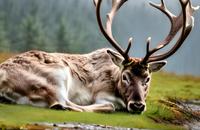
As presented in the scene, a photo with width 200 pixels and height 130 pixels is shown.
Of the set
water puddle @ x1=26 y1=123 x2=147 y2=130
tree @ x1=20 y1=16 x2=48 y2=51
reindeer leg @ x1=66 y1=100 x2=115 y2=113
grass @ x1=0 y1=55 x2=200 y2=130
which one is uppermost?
tree @ x1=20 y1=16 x2=48 y2=51

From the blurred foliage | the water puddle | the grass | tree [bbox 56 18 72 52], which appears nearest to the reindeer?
the grass

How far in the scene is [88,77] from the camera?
55.6 ft

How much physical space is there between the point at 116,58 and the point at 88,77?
2.92 feet

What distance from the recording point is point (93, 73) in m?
17.0

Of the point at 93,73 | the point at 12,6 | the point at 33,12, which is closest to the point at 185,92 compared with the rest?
the point at 93,73

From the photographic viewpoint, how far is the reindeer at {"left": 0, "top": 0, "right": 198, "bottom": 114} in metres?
15.2

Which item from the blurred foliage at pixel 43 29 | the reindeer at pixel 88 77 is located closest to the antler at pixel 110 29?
the reindeer at pixel 88 77

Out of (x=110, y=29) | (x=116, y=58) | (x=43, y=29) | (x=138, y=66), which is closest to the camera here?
(x=138, y=66)

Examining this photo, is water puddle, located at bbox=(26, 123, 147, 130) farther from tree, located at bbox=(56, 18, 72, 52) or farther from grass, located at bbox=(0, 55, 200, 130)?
tree, located at bbox=(56, 18, 72, 52)

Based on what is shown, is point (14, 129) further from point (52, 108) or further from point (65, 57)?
point (65, 57)

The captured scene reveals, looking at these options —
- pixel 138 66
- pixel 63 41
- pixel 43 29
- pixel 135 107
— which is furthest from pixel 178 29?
pixel 43 29

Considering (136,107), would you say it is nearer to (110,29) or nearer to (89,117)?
(89,117)

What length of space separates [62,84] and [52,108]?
0.68 m

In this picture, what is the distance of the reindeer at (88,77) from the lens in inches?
599
